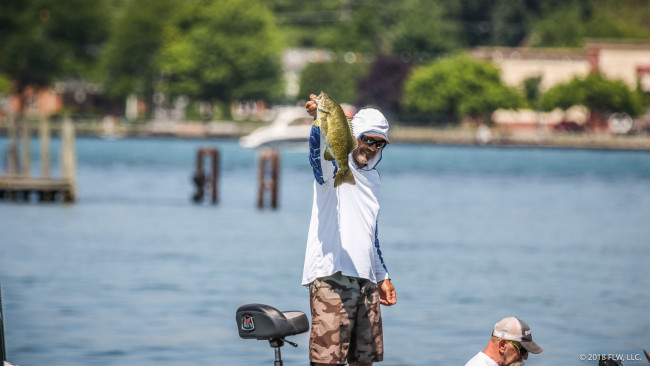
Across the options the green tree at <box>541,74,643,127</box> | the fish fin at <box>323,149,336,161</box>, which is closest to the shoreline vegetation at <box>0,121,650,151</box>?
the green tree at <box>541,74,643,127</box>

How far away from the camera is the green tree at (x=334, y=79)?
426 feet

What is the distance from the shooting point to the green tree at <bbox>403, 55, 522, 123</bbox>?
408ft

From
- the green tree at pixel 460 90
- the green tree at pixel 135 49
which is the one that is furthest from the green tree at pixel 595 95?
the green tree at pixel 135 49

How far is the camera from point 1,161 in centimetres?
6906

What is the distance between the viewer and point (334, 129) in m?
8.22

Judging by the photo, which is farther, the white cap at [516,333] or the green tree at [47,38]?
the green tree at [47,38]

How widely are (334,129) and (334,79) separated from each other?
12291cm

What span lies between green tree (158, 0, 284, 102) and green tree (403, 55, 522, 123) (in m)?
13.5

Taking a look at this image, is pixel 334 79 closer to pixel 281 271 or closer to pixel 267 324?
pixel 281 271

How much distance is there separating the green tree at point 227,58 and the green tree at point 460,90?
13.5m

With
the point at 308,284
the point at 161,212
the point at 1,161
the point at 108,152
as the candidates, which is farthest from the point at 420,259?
the point at 108,152

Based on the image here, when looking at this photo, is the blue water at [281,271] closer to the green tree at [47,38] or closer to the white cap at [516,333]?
the white cap at [516,333]

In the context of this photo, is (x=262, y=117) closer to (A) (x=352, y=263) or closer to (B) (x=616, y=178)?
(B) (x=616, y=178)

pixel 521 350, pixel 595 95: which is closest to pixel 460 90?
pixel 595 95
